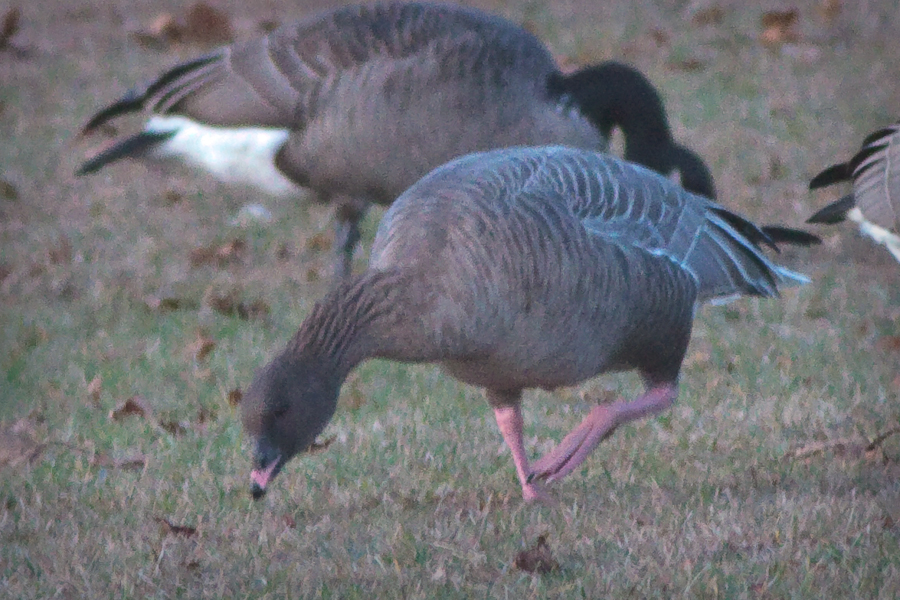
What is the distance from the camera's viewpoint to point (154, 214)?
8703 millimetres

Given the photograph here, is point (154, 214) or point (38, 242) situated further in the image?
point (154, 214)

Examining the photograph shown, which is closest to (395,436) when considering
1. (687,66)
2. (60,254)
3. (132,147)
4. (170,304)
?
(170,304)

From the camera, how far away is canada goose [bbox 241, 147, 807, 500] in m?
3.62

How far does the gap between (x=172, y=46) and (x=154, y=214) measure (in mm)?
4022

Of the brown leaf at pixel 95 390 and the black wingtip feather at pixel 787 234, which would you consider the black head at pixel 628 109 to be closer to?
the black wingtip feather at pixel 787 234

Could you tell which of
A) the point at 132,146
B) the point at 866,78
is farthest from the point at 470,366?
the point at 866,78

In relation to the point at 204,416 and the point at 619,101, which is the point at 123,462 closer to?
the point at 204,416

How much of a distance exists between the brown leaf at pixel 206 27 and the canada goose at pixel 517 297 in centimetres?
824

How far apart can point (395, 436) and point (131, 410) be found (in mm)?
1219

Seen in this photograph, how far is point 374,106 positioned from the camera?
662cm

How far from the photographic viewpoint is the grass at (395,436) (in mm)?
3646

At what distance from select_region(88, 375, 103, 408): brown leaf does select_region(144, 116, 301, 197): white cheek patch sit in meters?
1.75

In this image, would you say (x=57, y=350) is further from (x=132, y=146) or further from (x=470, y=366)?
(x=470, y=366)

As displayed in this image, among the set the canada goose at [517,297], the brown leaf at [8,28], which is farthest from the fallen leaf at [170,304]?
the brown leaf at [8,28]
